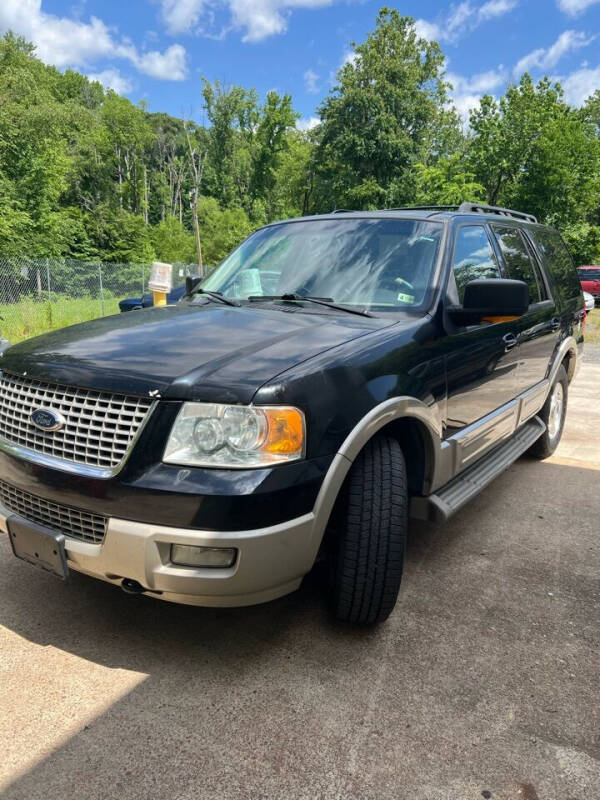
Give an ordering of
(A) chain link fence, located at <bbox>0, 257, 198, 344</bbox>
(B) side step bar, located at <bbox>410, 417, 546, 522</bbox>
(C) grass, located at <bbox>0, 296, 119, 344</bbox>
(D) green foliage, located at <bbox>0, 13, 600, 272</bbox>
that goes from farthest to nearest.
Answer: (D) green foliage, located at <bbox>0, 13, 600, 272</bbox> < (A) chain link fence, located at <bbox>0, 257, 198, 344</bbox> < (C) grass, located at <bbox>0, 296, 119, 344</bbox> < (B) side step bar, located at <bbox>410, 417, 546, 522</bbox>

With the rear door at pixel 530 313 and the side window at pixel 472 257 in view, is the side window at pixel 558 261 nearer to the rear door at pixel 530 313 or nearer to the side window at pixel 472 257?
the rear door at pixel 530 313

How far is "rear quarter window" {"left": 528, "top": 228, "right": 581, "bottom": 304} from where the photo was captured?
464 cm

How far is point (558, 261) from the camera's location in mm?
4980

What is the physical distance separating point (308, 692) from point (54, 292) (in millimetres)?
17487

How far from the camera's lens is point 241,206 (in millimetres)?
57156

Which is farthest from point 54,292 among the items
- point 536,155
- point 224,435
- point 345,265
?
point 536,155

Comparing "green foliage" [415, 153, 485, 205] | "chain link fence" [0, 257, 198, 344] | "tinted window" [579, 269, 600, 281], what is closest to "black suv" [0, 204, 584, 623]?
"chain link fence" [0, 257, 198, 344]

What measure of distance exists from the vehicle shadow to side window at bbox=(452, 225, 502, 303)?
5.32 feet

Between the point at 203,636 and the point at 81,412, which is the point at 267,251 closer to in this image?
the point at 81,412

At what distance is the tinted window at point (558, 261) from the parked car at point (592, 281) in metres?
21.6

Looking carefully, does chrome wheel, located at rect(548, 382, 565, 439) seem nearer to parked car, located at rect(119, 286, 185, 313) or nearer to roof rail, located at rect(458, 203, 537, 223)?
roof rail, located at rect(458, 203, 537, 223)

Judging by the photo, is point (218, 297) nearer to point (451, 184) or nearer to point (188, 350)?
point (188, 350)

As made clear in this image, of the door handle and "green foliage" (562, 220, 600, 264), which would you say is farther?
"green foliage" (562, 220, 600, 264)

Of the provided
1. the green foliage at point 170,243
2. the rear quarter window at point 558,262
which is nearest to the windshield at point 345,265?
the rear quarter window at point 558,262
